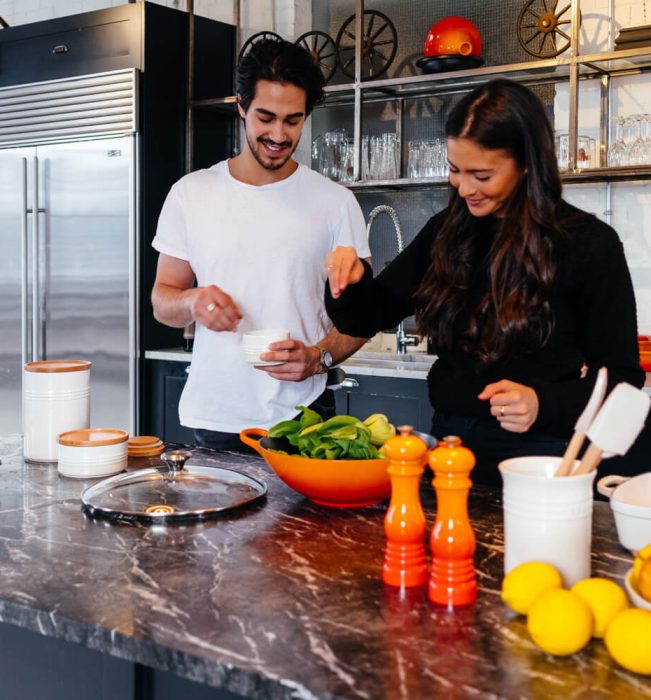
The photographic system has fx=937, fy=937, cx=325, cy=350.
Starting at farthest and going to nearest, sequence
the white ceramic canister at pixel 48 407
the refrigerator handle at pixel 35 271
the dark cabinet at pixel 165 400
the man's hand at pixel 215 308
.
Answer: the refrigerator handle at pixel 35 271 → the dark cabinet at pixel 165 400 → the man's hand at pixel 215 308 → the white ceramic canister at pixel 48 407

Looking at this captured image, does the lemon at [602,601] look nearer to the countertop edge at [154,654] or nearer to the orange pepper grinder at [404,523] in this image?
the orange pepper grinder at [404,523]

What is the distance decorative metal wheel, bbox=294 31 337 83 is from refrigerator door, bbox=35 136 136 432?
101 centimetres

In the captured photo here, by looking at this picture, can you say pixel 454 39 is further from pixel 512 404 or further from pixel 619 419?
pixel 619 419

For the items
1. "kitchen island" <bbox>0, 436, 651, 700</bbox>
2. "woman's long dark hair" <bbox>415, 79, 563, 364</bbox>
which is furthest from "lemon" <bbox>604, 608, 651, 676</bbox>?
"woman's long dark hair" <bbox>415, 79, 563, 364</bbox>

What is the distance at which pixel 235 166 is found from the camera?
2598mm

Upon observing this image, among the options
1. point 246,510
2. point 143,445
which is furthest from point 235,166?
point 246,510

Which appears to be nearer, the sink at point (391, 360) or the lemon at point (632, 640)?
the lemon at point (632, 640)

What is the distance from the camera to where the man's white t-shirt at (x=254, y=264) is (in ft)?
8.05

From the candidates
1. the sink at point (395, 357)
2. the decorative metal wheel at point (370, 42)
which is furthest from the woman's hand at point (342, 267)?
the decorative metal wheel at point (370, 42)

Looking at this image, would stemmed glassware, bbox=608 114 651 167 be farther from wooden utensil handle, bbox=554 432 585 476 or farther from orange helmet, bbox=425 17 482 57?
wooden utensil handle, bbox=554 432 585 476

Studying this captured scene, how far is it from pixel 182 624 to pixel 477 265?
1.10 m

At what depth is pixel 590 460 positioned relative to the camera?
3.83ft

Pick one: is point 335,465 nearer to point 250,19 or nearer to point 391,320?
point 391,320

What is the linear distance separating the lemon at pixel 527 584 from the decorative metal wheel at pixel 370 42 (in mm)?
3748
